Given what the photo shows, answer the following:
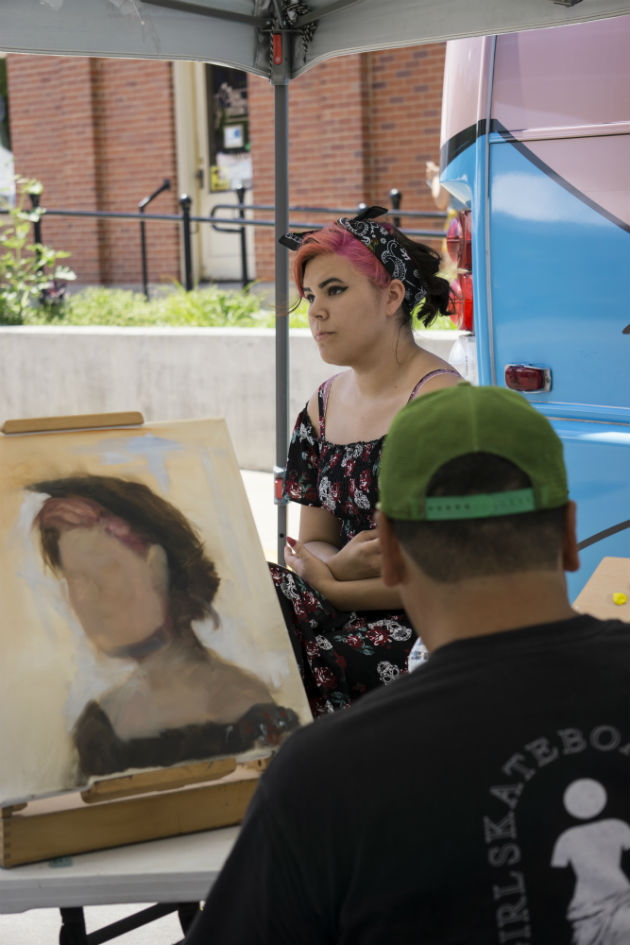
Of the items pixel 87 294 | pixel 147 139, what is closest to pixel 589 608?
pixel 87 294

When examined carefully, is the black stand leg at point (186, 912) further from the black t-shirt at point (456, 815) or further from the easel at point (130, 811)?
the black t-shirt at point (456, 815)

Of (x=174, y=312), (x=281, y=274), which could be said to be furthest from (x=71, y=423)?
(x=174, y=312)

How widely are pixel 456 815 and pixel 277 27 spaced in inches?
119

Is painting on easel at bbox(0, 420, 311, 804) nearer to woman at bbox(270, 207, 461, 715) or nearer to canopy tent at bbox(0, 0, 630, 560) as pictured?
woman at bbox(270, 207, 461, 715)

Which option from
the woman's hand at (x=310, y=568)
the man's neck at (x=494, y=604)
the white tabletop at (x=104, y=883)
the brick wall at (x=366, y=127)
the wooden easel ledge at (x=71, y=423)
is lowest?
the white tabletop at (x=104, y=883)

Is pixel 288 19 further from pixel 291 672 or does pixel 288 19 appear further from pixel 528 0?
pixel 291 672

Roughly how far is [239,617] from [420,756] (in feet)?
2.61

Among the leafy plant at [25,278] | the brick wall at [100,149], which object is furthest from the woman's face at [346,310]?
the brick wall at [100,149]

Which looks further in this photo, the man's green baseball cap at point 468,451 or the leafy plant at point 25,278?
the leafy plant at point 25,278

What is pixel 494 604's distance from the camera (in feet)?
3.33

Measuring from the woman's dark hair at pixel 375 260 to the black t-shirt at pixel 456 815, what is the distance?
70.9 inches

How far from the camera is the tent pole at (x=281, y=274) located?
366 cm

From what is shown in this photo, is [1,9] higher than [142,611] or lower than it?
higher

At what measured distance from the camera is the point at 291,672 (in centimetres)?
170
